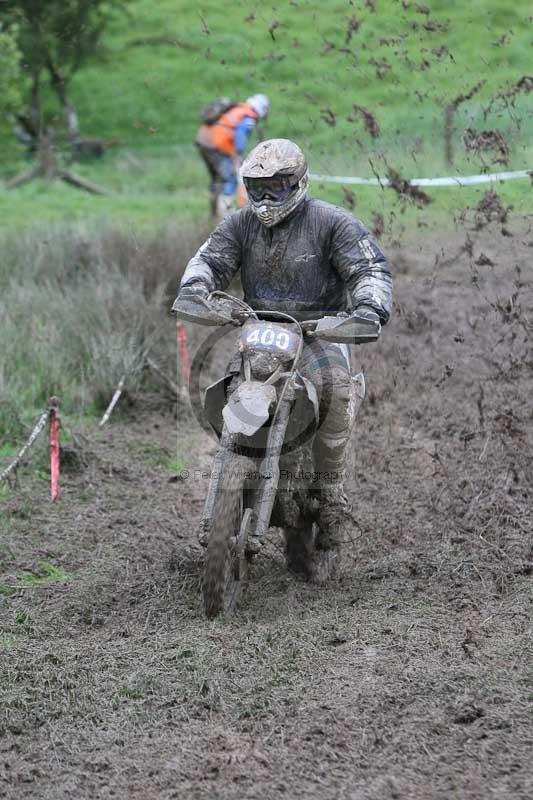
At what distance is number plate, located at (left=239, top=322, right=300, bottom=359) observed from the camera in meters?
5.21

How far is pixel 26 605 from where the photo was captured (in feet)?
18.3

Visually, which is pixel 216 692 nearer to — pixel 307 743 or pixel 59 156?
pixel 307 743

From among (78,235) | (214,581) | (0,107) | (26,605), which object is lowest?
(26,605)

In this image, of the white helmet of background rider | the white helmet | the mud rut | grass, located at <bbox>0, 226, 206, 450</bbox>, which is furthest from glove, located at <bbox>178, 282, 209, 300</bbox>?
the white helmet

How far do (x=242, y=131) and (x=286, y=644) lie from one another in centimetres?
1171

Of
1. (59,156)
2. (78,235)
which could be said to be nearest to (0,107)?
(59,156)

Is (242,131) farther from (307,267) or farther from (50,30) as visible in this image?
(307,267)


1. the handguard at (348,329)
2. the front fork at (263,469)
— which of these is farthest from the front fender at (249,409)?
the handguard at (348,329)

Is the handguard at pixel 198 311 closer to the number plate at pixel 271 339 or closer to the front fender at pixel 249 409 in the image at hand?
the number plate at pixel 271 339

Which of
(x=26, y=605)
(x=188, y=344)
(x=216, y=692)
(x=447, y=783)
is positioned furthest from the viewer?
(x=188, y=344)

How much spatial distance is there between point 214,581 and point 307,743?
1.20 meters

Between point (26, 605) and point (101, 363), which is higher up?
point (101, 363)

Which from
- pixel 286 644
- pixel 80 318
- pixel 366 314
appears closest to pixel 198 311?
pixel 366 314

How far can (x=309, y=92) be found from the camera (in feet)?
42.7
